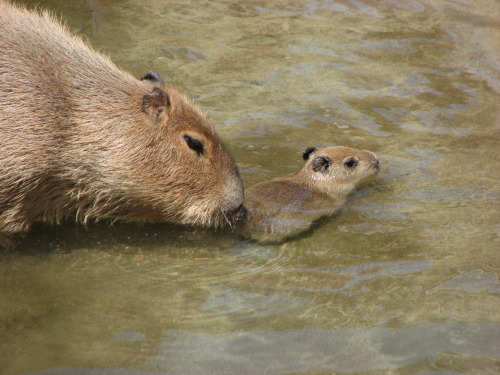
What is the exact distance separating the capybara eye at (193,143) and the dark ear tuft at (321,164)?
165 cm

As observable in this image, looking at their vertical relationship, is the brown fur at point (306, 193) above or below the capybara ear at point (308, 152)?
below

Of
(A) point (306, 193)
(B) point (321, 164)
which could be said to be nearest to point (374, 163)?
(B) point (321, 164)

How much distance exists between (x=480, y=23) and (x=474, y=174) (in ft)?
13.5

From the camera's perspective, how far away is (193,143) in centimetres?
500

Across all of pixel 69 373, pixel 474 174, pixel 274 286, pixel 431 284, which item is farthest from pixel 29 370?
pixel 474 174

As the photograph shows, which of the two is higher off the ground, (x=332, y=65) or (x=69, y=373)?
(x=332, y=65)

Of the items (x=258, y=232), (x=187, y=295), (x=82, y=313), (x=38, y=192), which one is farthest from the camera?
(x=258, y=232)

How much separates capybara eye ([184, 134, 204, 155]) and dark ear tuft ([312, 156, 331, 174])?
5.43 feet

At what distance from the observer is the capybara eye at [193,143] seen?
500 centimetres

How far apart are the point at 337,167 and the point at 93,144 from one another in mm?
2561

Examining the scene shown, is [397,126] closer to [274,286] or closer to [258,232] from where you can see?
[258,232]

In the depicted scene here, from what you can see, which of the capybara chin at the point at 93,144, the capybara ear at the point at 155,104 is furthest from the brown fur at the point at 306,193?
the capybara ear at the point at 155,104

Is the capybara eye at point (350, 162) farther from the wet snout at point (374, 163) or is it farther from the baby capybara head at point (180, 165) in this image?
the baby capybara head at point (180, 165)

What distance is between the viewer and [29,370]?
11.3ft
